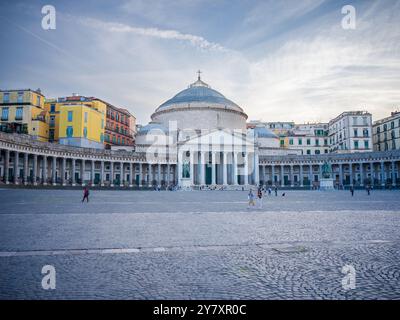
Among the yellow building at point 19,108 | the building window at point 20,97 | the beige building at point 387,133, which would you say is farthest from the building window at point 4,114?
the beige building at point 387,133

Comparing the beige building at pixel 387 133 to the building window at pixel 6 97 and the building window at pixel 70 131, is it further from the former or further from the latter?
the building window at pixel 6 97

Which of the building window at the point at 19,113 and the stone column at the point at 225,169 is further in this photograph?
the stone column at the point at 225,169

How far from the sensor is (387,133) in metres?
72.4

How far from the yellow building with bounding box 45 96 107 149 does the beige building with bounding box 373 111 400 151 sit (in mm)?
59828

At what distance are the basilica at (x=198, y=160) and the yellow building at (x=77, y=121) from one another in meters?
3.87

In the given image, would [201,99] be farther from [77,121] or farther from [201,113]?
[77,121]

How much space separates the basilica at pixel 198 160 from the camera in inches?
2045

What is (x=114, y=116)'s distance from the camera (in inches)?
2731

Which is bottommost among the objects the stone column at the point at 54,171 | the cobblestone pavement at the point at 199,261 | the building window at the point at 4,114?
the cobblestone pavement at the point at 199,261

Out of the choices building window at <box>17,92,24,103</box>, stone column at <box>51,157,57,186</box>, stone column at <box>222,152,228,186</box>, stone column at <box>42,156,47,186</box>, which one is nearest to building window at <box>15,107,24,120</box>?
building window at <box>17,92,24,103</box>

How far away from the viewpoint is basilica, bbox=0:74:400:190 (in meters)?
51.9
